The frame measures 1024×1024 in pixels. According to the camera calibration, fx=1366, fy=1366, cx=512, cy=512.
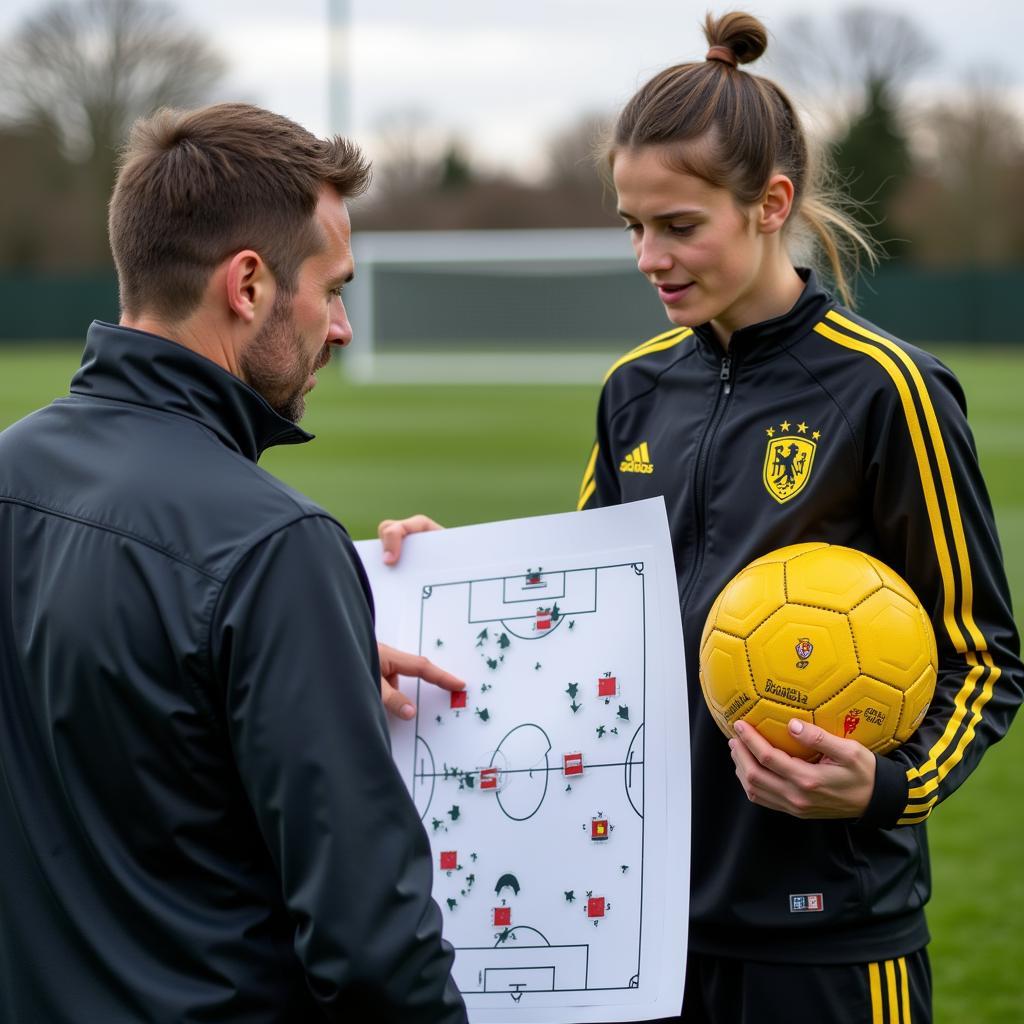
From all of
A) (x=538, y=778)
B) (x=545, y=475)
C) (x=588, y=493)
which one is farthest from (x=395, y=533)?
(x=545, y=475)

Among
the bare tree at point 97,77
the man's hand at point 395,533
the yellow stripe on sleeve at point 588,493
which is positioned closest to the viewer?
the man's hand at point 395,533

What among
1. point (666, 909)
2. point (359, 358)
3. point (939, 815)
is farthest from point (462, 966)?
point (359, 358)

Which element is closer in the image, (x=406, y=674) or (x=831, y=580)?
(x=831, y=580)

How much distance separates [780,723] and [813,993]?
1.85ft

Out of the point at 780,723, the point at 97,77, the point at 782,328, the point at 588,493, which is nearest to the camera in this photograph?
the point at 780,723

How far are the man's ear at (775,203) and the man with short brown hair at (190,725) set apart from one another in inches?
49.0

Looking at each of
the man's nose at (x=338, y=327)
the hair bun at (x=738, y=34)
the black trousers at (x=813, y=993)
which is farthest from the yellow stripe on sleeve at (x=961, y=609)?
the man's nose at (x=338, y=327)

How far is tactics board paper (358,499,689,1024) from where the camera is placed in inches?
96.9

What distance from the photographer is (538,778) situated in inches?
104

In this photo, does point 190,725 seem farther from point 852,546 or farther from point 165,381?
point 852,546

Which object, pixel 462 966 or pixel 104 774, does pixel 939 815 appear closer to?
pixel 462 966

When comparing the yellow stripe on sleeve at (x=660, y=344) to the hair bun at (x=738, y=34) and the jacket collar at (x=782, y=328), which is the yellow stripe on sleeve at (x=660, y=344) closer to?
the jacket collar at (x=782, y=328)

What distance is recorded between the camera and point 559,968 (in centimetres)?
248

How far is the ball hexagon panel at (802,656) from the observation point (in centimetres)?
238
